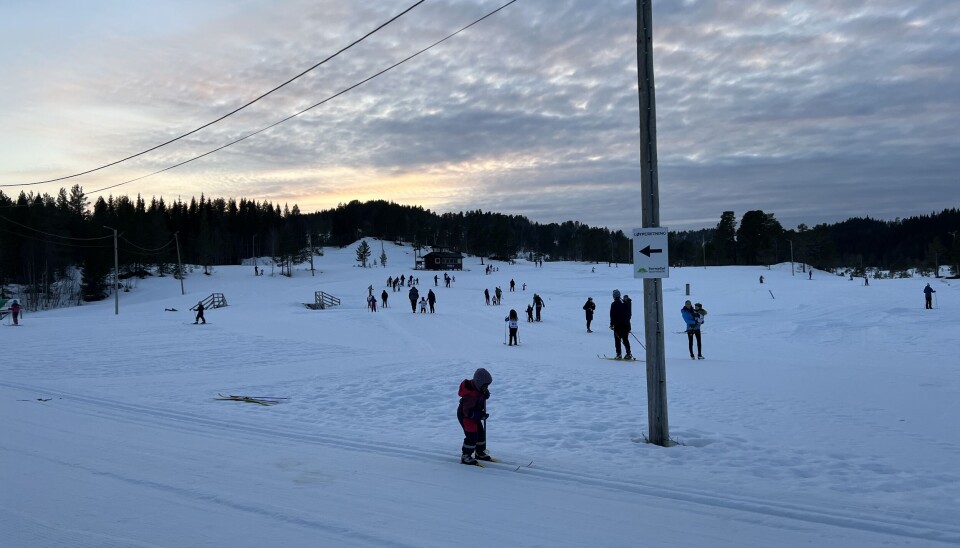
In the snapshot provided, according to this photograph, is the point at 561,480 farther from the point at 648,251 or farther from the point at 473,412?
the point at 648,251

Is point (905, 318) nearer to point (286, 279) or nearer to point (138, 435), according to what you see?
point (138, 435)

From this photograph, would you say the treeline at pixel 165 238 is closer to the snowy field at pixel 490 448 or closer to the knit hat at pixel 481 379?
the snowy field at pixel 490 448

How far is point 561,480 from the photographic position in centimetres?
635

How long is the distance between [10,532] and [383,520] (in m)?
3.12

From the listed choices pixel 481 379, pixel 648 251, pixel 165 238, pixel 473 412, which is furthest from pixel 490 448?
pixel 165 238

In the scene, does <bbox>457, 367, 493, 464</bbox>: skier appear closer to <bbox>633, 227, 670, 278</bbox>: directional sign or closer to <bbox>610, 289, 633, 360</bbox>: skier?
<bbox>633, 227, 670, 278</bbox>: directional sign

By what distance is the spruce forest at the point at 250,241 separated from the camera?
67.4m

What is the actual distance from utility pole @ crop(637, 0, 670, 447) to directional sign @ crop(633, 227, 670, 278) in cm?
17

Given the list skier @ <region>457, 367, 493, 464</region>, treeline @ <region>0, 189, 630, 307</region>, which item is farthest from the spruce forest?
skier @ <region>457, 367, 493, 464</region>

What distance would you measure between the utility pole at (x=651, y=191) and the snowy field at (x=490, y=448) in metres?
0.50

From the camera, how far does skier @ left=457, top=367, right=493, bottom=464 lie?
6863 millimetres

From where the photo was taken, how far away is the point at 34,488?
6141 mm

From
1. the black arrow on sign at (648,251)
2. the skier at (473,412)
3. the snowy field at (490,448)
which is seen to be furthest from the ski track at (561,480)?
the black arrow on sign at (648,251)

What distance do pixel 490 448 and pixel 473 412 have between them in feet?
4.17
